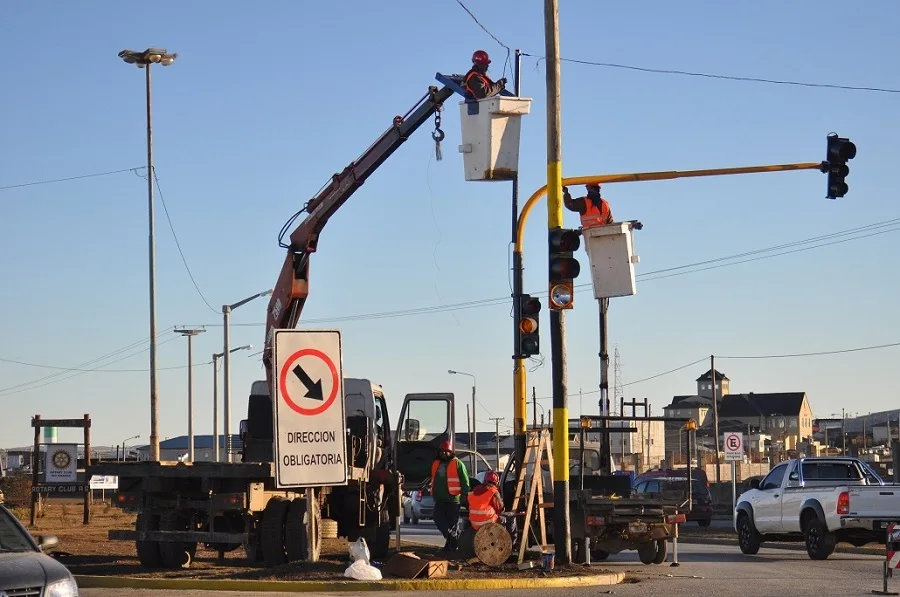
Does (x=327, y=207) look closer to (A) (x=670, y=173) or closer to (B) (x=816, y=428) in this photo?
(A) (x=670, y=173)

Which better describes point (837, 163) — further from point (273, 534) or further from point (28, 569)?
point (28, 569)

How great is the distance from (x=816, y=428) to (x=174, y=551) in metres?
146

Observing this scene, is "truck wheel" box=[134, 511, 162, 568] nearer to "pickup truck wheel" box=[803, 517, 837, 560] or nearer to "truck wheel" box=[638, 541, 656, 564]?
"truck wheel" box=[638, 541, 656, 564]

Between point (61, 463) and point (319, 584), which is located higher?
point (61, 463)

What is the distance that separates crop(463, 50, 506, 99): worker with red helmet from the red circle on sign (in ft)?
22.0

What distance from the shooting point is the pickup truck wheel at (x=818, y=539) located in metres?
22.1

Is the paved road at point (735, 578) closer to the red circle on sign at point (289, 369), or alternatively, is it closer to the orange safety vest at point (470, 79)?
the red circle on sign at point (289, 369)

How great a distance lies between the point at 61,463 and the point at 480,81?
18.9m

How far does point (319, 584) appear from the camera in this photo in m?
15.5

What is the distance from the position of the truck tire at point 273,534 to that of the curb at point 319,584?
1956 mm

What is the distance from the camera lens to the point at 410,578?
53.2ft

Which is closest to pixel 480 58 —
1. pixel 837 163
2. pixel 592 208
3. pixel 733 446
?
pixel 592 208

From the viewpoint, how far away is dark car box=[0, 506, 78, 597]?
9906mm

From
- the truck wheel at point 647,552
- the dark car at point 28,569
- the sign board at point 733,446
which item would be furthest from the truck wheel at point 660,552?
the sign board at point 733,446
